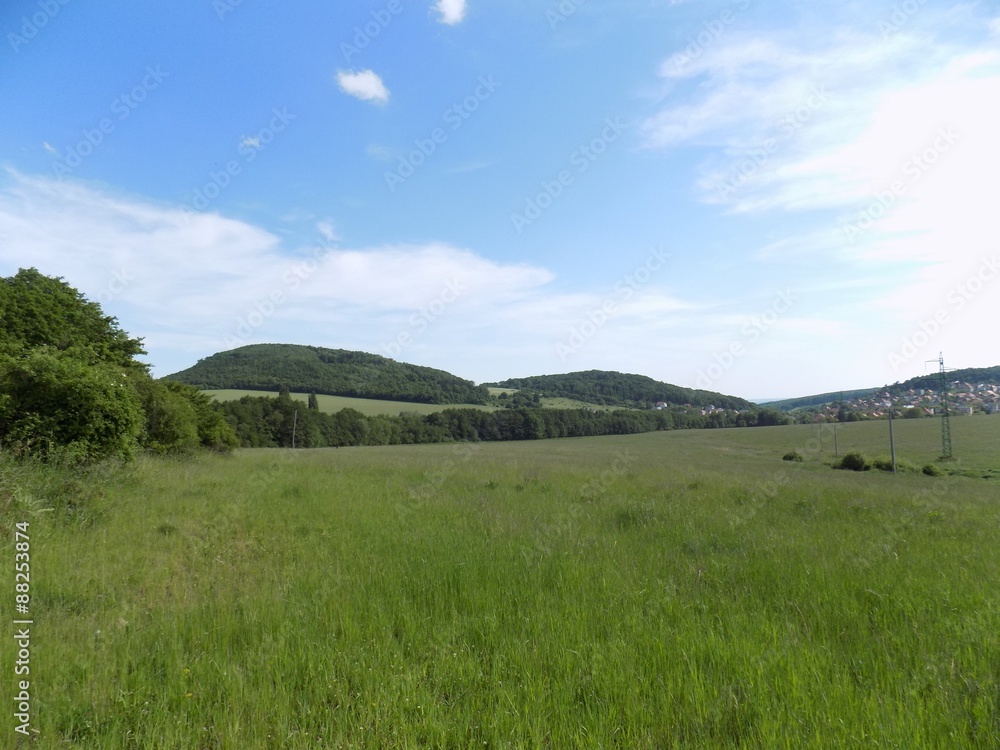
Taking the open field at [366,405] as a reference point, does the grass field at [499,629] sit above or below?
below

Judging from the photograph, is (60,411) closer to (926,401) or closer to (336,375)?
(926,401)

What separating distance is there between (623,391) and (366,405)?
2256 inches

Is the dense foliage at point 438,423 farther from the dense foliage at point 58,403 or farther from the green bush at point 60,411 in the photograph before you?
the green bush at point 60,411

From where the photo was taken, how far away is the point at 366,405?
89375 millimetres

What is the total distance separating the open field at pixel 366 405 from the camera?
262ft

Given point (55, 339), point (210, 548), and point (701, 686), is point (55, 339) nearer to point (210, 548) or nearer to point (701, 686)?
point (210, 548)

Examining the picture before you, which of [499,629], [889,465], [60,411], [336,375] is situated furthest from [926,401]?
[336,375]

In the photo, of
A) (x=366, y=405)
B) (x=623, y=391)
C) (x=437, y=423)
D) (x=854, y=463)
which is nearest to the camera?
(x=854, y=463)

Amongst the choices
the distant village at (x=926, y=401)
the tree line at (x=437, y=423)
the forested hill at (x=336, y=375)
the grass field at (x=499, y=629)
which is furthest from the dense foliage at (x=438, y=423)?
the grass field at (x=499, y=629)

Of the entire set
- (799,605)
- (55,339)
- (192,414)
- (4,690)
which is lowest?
(799,605)

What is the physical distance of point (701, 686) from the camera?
320 centimetres

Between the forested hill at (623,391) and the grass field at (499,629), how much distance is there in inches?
4009

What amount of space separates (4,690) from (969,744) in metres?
5.75

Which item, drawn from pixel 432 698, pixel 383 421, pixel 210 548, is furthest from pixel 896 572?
pixel 383 421
